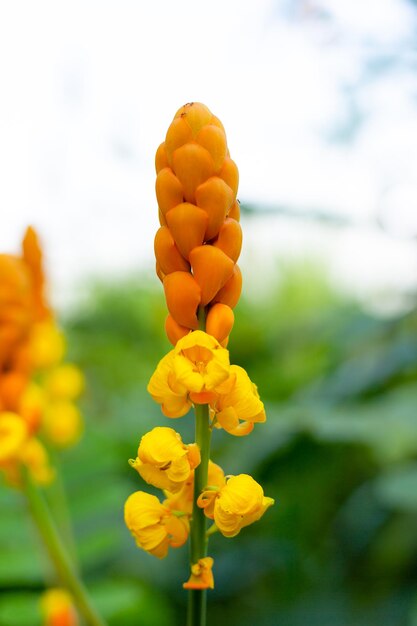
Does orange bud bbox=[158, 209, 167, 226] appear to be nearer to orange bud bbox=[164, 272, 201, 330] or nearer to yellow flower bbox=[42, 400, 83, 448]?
orange bud bbox=[164, 272, 201, 330]

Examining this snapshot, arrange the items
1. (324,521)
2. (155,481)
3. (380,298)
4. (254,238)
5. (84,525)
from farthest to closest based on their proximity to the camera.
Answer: (254,238) < (380,298) < (324,521) < (84,525) < (155,481)

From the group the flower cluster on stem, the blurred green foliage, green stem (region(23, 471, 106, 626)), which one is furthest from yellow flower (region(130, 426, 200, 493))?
the blurred green foliage

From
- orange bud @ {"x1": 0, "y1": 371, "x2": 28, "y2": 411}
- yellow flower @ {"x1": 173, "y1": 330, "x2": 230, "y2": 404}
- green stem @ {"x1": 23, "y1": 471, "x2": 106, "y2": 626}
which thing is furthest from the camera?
orange bud @ {"x1": 0, "y1": 371, "x2": 28, "y2": 411}

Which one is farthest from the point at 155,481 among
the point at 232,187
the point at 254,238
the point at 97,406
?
the point at 97,406

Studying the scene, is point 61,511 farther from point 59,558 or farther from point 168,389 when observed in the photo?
point 168,389

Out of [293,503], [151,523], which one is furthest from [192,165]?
[293,503]

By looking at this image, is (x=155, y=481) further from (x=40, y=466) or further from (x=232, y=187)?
(x=40, y=466)

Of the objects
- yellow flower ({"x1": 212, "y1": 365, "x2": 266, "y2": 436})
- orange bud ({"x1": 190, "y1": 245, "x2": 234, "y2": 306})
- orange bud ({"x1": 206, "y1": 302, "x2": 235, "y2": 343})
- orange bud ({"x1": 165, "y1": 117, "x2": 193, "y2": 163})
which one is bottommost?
yellow flower ({"x1": 212, "y1": 365, "x2": 266, "y2": 436})
